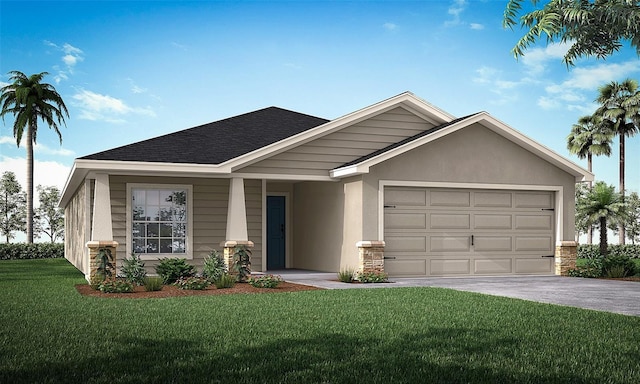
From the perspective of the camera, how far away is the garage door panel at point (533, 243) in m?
19.7

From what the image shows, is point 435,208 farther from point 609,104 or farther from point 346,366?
point 609,104

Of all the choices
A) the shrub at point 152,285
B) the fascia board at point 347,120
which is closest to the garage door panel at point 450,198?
the fascia board at point 347,120

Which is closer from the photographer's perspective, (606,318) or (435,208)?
(606,318)

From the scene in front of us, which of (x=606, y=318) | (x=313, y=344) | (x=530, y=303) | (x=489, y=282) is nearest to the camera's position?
(x=313, y=344)

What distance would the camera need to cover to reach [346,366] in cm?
729

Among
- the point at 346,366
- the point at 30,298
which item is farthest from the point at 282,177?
the point at 346,366

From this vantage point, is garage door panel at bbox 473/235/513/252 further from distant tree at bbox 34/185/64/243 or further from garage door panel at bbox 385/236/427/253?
distant tree at bbox 34/185/64/243

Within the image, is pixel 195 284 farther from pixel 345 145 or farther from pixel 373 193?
pixel 345 145

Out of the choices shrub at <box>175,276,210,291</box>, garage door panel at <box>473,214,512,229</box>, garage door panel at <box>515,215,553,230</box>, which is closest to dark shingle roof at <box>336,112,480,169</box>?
garage door panel at <box>473,214,512,229</box>

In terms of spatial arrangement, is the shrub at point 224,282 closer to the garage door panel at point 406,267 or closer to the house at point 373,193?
the house at point 373,193

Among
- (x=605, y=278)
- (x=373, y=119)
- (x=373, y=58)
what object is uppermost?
(x=373, y=58)

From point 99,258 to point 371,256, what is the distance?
6710mm

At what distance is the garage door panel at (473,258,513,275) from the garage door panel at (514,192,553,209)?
165cm

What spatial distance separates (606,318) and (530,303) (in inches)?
75.0
